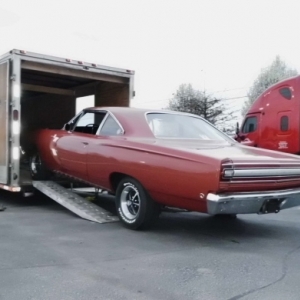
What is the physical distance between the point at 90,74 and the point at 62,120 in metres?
2.44

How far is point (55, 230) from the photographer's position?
5816 mm

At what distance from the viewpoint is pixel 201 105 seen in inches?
1779

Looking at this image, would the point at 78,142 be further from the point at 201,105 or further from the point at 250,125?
the point at 201,105

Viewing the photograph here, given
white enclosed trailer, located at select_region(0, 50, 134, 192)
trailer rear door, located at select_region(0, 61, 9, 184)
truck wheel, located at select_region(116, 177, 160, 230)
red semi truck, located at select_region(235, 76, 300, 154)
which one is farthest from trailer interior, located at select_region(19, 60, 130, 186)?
red semi truck, located at select_region(235, 76, 300, 154)

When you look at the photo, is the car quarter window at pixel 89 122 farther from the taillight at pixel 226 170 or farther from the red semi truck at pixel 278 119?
the red semi truck at pixel 278 119

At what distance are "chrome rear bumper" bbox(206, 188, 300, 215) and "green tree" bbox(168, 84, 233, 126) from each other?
1548 inches

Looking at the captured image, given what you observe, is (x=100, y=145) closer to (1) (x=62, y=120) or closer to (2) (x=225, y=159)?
(2) (x=225, y=159)

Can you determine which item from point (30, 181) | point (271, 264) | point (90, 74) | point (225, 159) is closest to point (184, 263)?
point (271, 264)

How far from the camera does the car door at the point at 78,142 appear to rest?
21.6 feet

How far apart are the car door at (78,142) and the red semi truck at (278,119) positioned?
6.57 m

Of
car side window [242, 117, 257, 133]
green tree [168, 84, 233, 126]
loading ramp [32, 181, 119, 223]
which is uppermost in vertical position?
green tree [168, 84, 233, 126]

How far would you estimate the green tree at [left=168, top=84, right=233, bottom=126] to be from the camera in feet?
148

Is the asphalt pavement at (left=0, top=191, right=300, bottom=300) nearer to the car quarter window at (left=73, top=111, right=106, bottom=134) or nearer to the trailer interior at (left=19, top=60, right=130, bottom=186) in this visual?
the car quarter window at (left=73, top=111, right=106, bottom=134)

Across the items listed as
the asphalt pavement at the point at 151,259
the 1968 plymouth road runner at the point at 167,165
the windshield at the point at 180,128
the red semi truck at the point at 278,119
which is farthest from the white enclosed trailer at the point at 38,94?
the red semi truck at the point at 278,119
